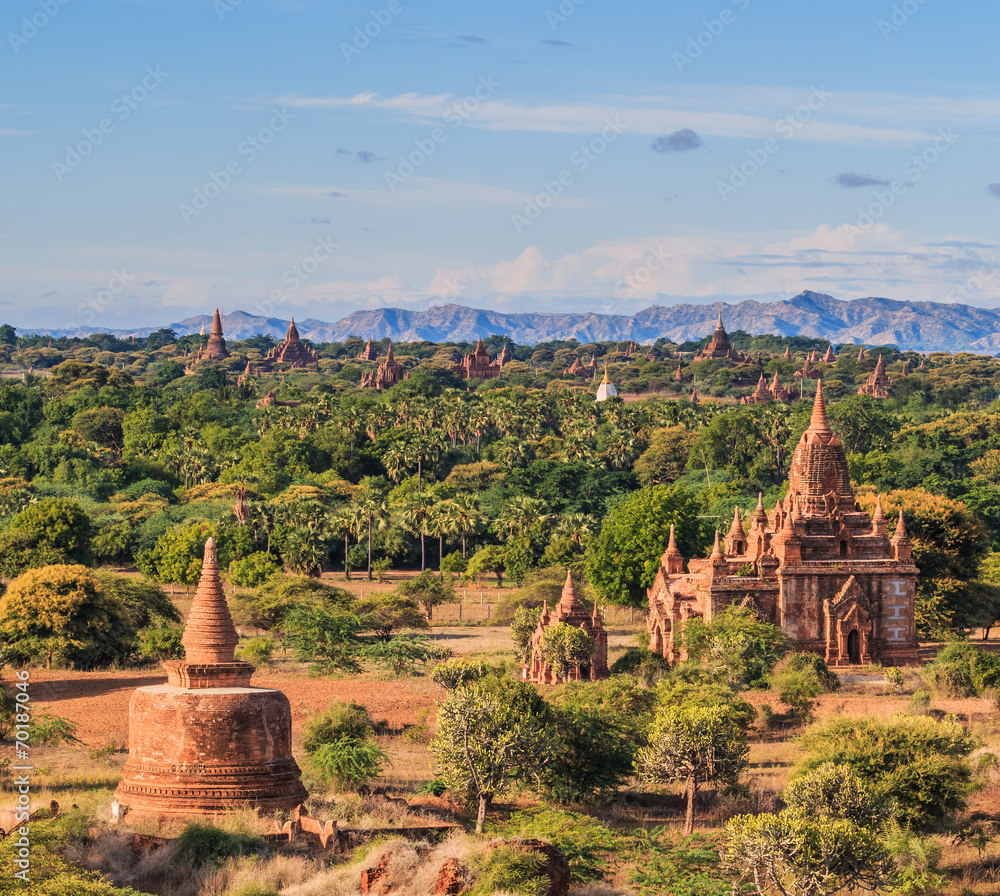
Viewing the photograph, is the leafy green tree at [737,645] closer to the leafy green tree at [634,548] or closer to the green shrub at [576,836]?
the leafy green tree at [634,548]

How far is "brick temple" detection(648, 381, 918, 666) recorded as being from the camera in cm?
5128

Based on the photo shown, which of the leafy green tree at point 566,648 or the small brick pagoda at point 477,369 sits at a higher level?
the small brick pagoda at point 477,369

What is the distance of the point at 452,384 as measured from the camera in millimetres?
183500

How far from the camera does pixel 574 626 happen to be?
49188mm

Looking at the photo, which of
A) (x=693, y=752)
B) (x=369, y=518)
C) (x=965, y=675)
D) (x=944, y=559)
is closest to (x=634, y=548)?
(x=944, y=559)

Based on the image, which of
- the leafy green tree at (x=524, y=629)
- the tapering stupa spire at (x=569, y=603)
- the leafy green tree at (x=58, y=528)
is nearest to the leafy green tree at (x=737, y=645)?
the tapering stupa spire at (x=569, y=603)

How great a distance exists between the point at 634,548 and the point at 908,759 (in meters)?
31.6

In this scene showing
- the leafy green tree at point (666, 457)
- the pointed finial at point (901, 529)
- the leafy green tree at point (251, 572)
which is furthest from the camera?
the leafy green tree at point (666, 457)

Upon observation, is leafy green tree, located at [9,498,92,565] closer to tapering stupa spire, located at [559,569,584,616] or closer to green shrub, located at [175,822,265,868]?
tapering stupa spire, located at [559,569,584,616]

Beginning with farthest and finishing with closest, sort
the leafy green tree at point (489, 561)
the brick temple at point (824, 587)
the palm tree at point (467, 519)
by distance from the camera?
1. the palm tree at point (467, 519)
2. the leafy green tree at point (489, 561)
3. the brick temple at point (824, 587)

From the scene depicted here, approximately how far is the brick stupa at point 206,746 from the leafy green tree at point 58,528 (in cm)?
3561

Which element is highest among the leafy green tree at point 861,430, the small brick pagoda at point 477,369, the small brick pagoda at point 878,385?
the small brick pagoda at point 477,369

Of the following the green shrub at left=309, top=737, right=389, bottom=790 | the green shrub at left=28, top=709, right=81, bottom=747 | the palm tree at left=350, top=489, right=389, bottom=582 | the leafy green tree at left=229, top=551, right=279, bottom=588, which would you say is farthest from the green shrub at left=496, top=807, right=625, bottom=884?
the palm tree at left=350, top=489, right=389, bottom=582

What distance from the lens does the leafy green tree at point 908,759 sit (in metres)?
31.4
